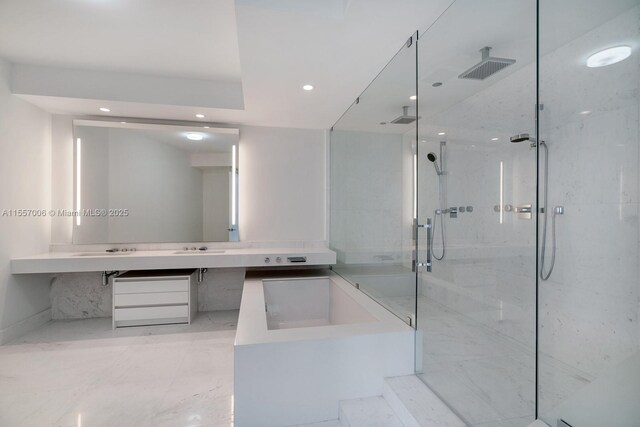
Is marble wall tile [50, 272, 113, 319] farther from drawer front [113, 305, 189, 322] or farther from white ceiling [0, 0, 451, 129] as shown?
white ceiling [0, 0, 451, 129]

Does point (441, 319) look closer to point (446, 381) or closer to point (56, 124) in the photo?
point (446, 381)

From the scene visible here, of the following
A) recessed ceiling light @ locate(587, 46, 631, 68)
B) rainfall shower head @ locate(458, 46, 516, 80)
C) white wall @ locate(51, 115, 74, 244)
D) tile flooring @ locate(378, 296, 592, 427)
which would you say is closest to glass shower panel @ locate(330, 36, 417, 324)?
tile flooring @ locate(378, 296, 592, 427)

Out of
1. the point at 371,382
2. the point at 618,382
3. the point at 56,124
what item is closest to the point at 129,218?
the point at 56,124

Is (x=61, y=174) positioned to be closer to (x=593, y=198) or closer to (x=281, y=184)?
(x=281, y=184)

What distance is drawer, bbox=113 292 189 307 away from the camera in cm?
306

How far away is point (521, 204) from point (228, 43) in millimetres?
2412

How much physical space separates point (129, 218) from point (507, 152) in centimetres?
379

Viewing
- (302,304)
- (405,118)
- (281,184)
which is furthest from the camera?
(281,184)

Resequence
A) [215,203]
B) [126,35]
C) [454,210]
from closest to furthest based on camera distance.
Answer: [454,210]
[126,35]
[215,203]

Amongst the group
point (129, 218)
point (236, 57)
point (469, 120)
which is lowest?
point (129, 218)

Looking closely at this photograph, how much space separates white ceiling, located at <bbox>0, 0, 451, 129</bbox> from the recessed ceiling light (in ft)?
2.75

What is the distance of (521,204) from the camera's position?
4.60 feet

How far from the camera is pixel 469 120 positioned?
1816 millimetres

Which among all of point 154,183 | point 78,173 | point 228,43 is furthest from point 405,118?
point 78,173
